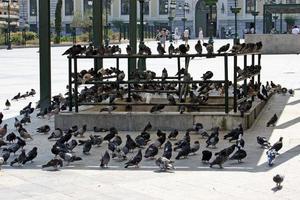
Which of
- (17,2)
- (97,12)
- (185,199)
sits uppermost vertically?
(17,2)

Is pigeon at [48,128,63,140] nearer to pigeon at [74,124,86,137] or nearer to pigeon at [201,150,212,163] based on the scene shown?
pigeon at [74,124,86,137]

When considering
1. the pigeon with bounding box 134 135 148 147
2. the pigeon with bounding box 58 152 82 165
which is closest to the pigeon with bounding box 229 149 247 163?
the pigeon with bounding box 134 135 148 147

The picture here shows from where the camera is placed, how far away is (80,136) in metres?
10.3

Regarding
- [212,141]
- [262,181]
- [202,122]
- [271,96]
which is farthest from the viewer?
[271,96]

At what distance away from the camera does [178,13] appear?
331 ft

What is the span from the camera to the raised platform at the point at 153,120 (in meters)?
10.7

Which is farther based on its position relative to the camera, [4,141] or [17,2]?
[17,2]

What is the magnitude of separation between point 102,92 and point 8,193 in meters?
5.64

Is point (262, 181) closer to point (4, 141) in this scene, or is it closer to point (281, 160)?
point (281, 160)

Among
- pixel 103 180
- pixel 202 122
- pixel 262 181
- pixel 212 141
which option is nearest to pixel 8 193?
pixel 103 180

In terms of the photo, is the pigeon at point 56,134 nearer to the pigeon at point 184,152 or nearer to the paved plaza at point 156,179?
the paved plaza at point 156,179

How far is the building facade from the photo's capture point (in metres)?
94.8

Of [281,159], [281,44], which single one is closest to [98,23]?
[281,159]

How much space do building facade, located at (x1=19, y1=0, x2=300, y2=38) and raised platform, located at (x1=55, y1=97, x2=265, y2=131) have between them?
80.0m
